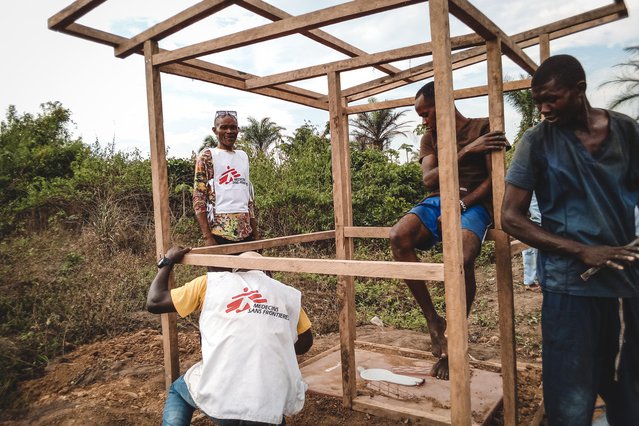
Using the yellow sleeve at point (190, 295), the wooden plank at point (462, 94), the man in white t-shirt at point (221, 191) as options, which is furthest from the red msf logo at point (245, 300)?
the wooden plank at point (462, 94)

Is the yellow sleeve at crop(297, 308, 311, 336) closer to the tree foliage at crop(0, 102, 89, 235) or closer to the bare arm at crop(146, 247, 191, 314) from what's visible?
the bare arm at crop(146, 247, 191, 314)

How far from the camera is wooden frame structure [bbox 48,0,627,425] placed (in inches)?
66.2

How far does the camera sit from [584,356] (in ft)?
6.14

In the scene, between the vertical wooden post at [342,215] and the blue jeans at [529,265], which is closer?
the vertical wooden post at [342,215]

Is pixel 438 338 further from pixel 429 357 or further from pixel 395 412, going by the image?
pixel 429 357

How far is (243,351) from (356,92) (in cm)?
257

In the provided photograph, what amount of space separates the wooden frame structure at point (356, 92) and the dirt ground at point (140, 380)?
1.83ft

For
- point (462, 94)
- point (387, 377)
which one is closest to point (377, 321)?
point (387, 377)

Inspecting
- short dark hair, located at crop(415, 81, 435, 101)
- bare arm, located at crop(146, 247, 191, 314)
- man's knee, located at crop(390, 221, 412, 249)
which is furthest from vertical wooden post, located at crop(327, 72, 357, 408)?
bare arm, located at crop(146, 247, 191, 314)

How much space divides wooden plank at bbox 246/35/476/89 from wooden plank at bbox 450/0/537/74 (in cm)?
46

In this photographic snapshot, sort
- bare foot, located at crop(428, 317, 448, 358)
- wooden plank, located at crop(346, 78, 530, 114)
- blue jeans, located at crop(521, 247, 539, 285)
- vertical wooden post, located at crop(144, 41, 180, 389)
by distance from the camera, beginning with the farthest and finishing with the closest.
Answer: blue jeans, located at crop(521, 247, 539, 285), wooden plank, located at crop(346, 78, 530, 114), bare foot, located at crop(428, 317, 448, 358), vertical wooden post, located at crop(144, 41, 180, 389)

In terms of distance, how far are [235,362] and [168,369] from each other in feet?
3.66

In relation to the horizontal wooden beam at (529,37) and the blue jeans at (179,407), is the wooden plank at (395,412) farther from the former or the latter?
the horizontal wooden beam at (529,37)

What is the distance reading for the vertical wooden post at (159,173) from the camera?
2666 millimetres
